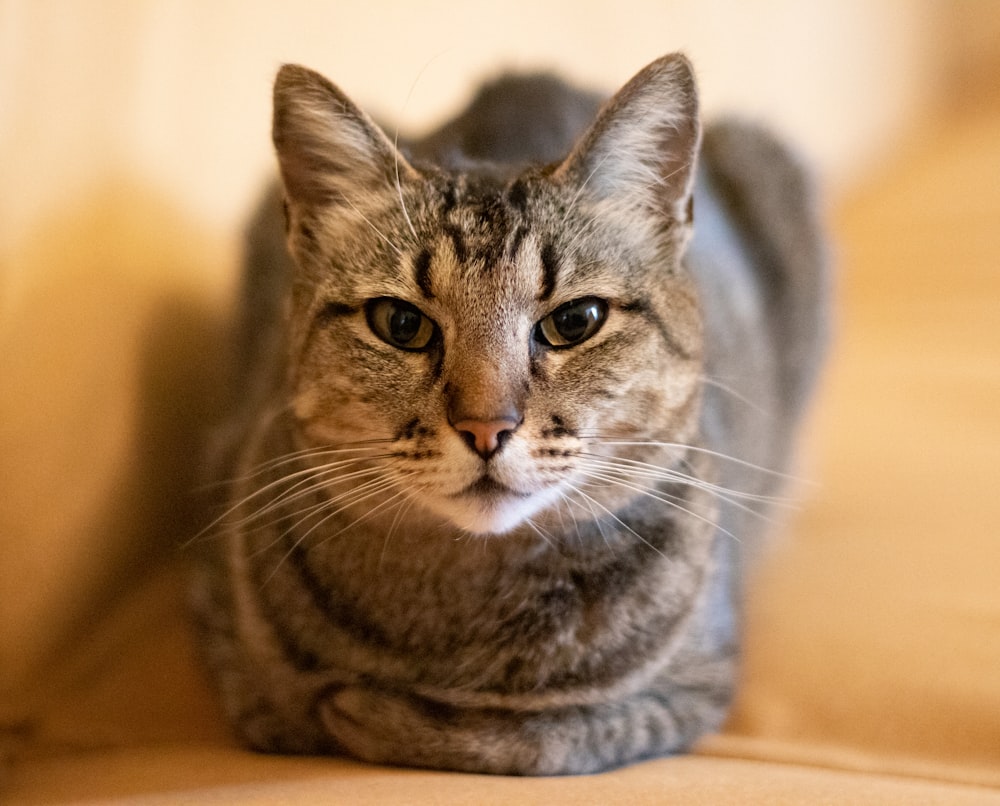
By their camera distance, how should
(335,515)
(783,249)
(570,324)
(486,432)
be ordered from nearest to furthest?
1. (486,432)
2. (570,324)
3. (335,515)
4. (783,249)

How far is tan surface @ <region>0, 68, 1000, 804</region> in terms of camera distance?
1.03 metres

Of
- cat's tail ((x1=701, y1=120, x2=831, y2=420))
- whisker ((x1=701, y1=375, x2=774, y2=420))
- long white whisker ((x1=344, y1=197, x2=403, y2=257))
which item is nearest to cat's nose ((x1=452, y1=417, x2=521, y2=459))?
long white whisker ((x1=344, y1=197, x2=403, y2=257))

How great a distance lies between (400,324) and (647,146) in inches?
12.8

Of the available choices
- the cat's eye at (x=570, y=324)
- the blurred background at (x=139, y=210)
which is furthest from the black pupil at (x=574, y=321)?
the blurred background at (x=139, y=210)

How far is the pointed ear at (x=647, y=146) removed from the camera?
1006 mm

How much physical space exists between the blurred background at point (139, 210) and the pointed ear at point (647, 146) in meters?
0.18

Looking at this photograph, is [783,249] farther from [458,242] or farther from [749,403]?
[458,242]

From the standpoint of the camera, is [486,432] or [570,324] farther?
[570,324]

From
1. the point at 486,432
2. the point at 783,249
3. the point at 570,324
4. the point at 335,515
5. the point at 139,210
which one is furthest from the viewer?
the point at 783,249

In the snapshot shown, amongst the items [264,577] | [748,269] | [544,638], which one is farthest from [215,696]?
[748,269]

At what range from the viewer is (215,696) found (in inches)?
49.1

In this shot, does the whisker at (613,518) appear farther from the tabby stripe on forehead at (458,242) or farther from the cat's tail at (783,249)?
the cat's tail at (783,249)

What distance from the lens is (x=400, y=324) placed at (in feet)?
3.34

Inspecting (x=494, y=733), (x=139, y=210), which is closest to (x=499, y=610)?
(x=494, y=733)
